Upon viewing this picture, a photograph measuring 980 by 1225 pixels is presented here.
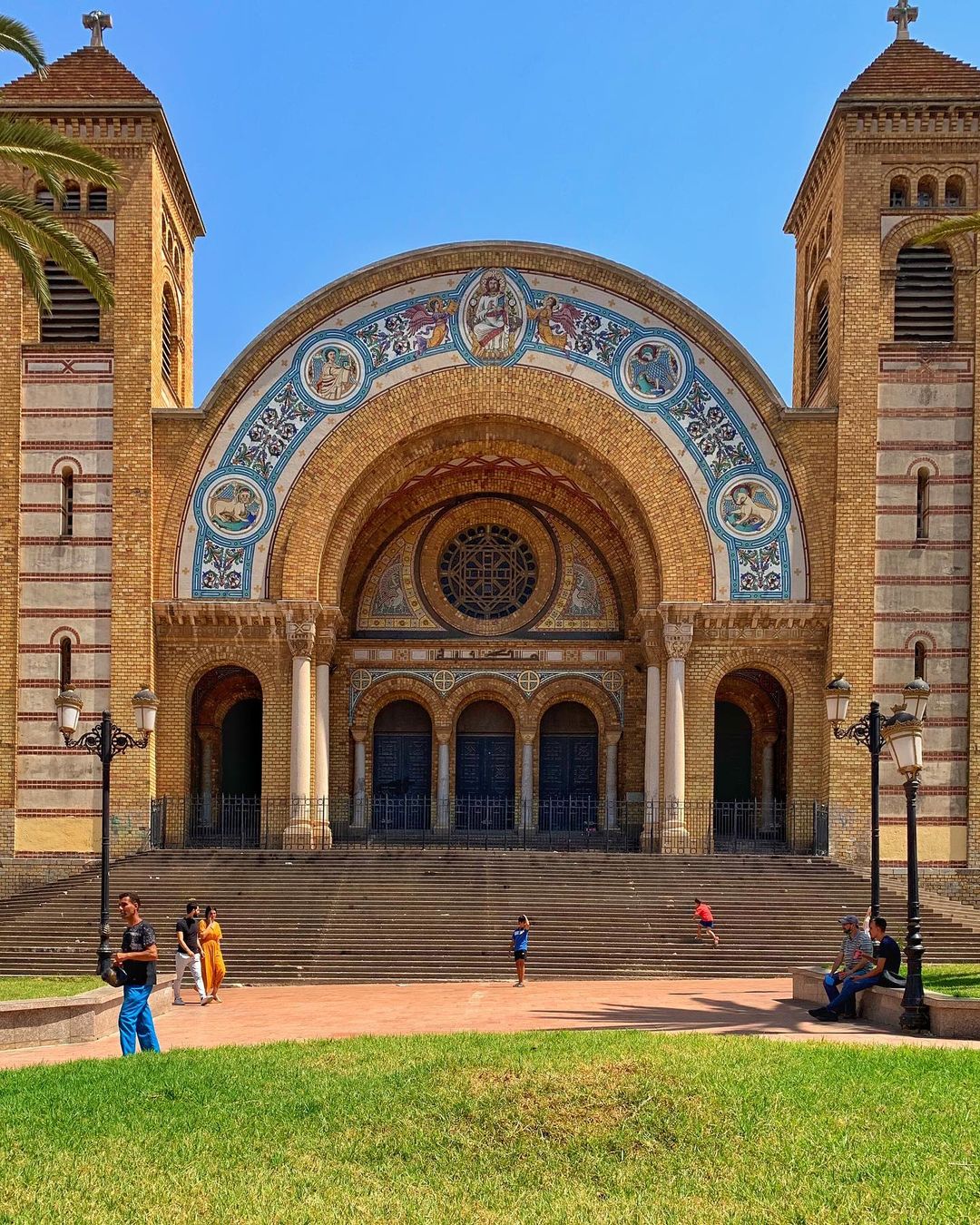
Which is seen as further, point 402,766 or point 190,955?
point 402,766

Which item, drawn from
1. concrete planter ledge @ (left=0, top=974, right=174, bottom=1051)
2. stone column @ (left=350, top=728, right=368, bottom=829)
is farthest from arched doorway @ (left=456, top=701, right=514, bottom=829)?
concrete planter ledge @ (left=0, top=974, right=174, bottom=1051)

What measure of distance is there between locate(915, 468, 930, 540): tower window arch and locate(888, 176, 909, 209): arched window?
A: 18.1 ft

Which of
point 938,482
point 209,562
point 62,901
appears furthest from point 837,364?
point 62,901

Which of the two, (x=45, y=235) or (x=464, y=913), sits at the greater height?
(x=45, y=235)

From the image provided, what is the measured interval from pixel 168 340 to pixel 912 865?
2092 cm

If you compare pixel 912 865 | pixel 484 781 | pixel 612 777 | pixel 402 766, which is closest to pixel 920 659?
pixel 612 777

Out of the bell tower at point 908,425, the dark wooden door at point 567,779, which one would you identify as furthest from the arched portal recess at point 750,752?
the bell tower at point 908,425

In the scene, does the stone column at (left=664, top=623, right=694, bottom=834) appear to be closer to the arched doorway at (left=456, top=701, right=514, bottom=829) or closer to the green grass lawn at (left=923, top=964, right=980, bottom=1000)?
the arched doorway at (left=456, top=701, right=514, bottom=829)

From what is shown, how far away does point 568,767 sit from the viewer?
98.1 ft

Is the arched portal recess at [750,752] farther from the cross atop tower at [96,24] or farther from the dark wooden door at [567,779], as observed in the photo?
the cross atop tower at [96,24]

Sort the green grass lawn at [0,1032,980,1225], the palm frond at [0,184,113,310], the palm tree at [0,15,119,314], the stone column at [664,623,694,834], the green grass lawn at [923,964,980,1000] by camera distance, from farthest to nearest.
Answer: the stone column at [664,623,694,834], the palm frond at [0,184,113,310], the palm tree at [0,15,119,314], the green grass lawn at [923,964,980,1000], the green grass lawn at [0,1032,980,1225]

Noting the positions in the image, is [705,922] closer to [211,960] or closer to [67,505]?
[211,960]

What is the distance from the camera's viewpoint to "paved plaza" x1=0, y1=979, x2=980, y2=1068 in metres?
13.8

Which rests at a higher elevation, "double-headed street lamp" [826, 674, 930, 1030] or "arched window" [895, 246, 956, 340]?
"arched window" [895, 246, 956, 340]
